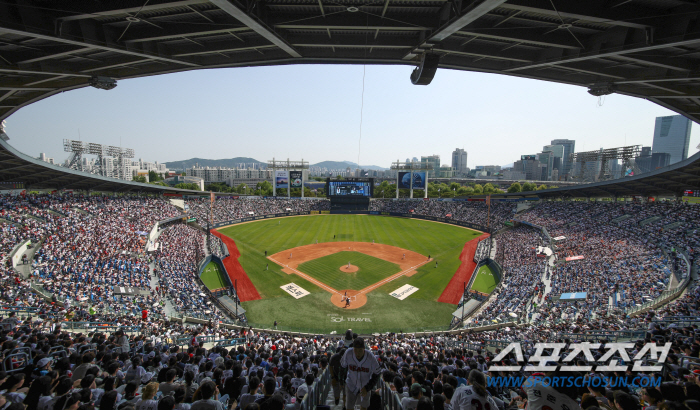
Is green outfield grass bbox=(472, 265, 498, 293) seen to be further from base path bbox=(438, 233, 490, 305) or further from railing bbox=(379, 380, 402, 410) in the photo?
railing bbox=(379, 380, 402, 410)

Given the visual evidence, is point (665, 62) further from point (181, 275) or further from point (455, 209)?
point (455, 209)

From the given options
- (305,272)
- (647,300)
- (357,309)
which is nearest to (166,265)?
(305,272)

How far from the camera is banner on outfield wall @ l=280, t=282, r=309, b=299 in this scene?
24750mm

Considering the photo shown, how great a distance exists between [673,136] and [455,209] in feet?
582

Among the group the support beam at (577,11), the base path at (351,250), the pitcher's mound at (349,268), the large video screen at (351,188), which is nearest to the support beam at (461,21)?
the support beam at (577,11)

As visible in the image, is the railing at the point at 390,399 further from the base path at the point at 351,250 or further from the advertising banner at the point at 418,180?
the advertising banner at the point at 418,180

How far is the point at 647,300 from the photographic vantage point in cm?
1695

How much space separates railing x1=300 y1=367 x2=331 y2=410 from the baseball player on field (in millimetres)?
664

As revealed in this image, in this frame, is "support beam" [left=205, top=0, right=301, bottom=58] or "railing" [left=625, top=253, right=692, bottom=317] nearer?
"support beam" [left=205, top=0, right=301, bottom=58]

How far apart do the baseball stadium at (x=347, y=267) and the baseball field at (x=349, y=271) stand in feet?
0.98

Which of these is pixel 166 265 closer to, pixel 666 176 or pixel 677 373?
pixel 677 373

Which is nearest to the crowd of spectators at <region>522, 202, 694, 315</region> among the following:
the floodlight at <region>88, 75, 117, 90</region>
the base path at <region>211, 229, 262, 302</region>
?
the base path at <region>211, 229, 262, 302</region>

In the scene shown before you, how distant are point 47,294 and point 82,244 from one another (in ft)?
30.0

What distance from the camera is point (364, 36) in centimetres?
909
